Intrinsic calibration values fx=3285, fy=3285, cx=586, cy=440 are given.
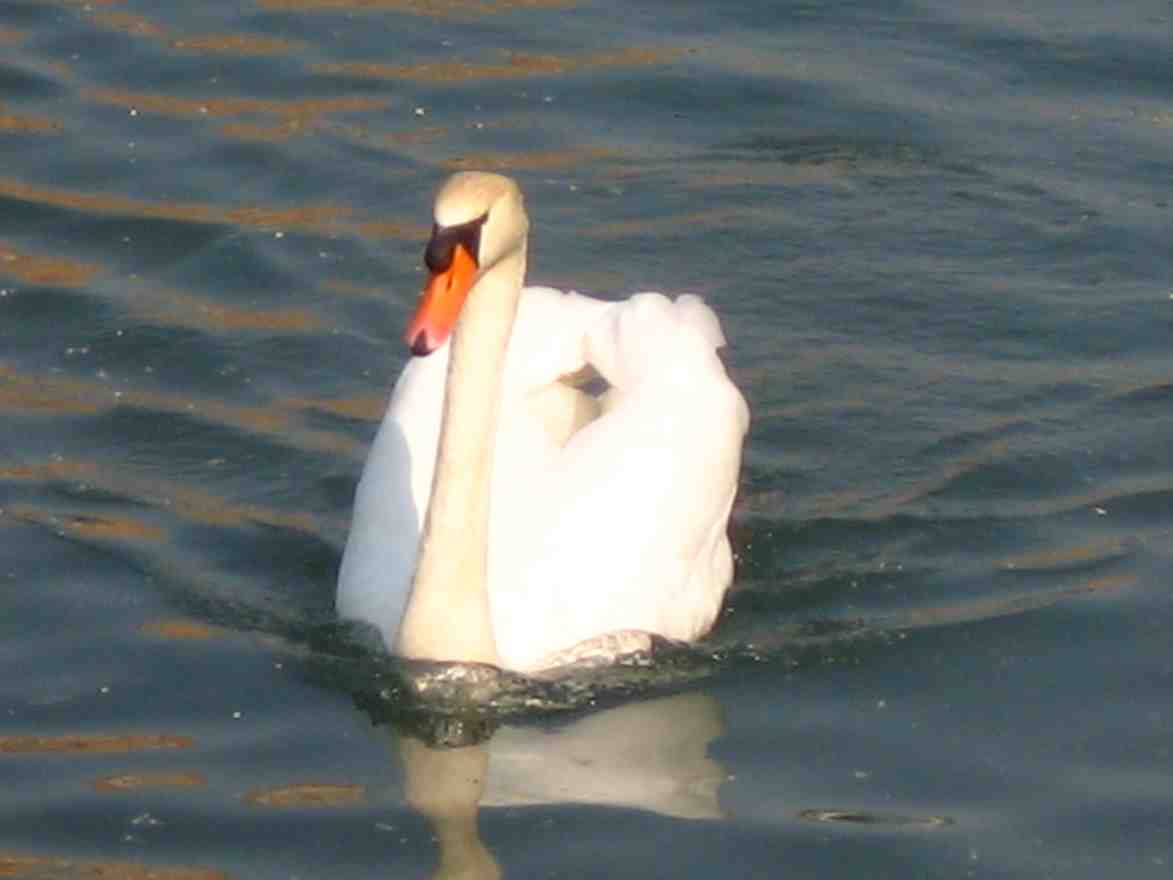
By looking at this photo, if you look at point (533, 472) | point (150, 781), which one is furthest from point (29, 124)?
point (150, 781)

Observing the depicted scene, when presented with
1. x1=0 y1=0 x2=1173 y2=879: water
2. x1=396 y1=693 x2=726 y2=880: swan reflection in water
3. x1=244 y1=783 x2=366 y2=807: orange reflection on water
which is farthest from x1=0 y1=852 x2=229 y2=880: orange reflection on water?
x1=396 y1=693 x2=726 y2=880: swan reflection in water

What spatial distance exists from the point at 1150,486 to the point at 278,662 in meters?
3.16

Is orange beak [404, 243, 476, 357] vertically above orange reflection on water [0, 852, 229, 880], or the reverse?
orange beak [404, 243, 476, 357]

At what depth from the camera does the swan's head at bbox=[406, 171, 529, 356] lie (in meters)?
8.66

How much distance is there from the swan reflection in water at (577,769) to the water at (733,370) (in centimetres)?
2

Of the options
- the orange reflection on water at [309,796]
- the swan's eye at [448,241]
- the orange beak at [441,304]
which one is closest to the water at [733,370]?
the orange reflection on water at [309,796]

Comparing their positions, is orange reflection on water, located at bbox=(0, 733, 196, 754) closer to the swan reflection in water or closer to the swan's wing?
the swan reflection in water

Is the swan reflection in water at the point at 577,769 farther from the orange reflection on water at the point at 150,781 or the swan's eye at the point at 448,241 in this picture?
the swan's eye at the point at 448,241

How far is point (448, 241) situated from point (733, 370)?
3364mm

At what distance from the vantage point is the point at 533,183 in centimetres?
1373

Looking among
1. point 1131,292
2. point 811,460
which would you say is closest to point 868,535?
point 811,460

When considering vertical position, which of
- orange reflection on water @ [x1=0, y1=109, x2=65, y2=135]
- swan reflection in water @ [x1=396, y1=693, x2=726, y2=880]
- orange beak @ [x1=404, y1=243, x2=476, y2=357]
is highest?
orange beak @ [x1=404, y1=243, x2=476, y2=357]

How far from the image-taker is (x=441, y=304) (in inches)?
343

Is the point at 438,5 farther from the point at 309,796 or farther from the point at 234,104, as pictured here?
the point at 309,796
